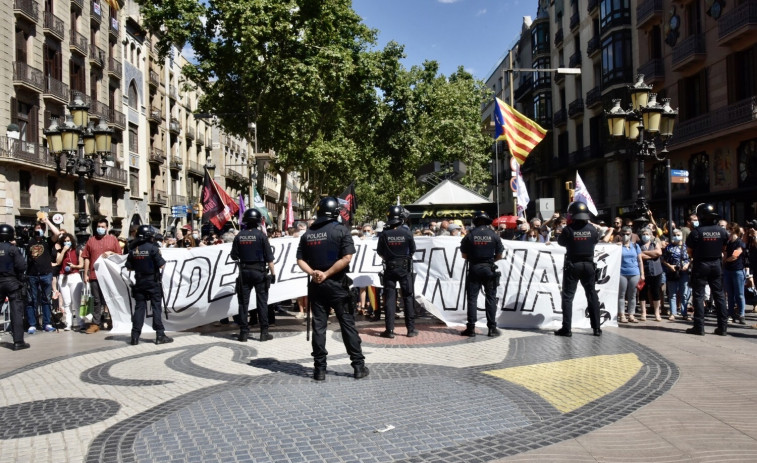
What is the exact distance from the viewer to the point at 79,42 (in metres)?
35.9

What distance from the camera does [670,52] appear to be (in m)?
29.8

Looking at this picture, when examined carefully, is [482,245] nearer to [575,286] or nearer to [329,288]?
[575,286]

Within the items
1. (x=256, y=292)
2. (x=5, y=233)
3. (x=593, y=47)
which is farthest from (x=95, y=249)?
(x=593, y=47)

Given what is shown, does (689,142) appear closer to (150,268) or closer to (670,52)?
(670,52)

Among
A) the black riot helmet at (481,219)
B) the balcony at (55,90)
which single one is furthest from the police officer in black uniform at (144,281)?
the balcony at (55,90)

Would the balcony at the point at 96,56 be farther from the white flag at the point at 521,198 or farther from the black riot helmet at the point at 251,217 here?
the black riot helmet at the point at 251,217

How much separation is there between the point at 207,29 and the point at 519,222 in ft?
A: 59.4

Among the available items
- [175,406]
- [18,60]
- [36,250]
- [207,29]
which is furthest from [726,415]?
[18,60]

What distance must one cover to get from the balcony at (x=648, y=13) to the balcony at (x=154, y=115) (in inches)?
1359

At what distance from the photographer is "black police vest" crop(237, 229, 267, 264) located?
911cm

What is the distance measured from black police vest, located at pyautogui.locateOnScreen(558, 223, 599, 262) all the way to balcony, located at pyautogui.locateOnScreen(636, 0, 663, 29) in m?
26.1

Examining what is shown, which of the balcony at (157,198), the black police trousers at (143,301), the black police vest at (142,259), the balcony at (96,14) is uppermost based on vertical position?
the balcony at (96,14)

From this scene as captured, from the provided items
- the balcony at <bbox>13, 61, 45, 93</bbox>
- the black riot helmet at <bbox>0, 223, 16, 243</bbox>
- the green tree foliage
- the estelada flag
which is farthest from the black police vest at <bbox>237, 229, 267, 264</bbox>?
the balcony at <bbox>13, 61, 45, 93</bbox>

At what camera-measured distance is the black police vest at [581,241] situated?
30.0ft
